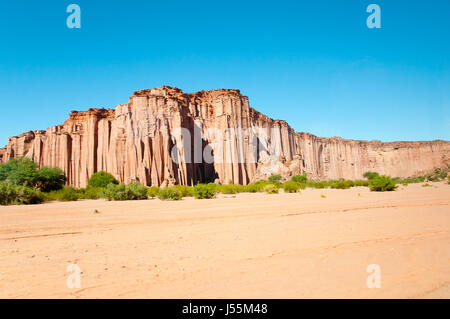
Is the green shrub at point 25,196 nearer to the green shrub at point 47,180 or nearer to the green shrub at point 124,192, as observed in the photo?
the green shrub at point 124,192

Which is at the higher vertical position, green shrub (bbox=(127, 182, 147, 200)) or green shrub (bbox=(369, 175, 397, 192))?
green shrub (bbox=(127, 182, 147, 200))

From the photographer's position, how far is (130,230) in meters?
8.38

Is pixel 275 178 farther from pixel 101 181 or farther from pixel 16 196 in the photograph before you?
pixel 16 196

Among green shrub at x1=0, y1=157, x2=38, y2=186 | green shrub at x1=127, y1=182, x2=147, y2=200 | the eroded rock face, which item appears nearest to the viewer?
green shrub at x1=127, y1=182, x2=147, y2=200

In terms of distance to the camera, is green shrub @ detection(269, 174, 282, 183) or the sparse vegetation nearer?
the sparse vegetation

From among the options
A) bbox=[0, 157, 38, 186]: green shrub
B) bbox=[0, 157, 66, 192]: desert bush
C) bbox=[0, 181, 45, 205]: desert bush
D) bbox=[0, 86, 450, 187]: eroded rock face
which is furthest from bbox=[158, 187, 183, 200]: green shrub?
bbox=[0, 86, 450, 187]: eroded rock face

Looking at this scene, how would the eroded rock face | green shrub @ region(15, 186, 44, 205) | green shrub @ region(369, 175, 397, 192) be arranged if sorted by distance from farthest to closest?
the eroded rock face → green shrub @ region(369, 175, 397, 192) → green shrub @ region(15, 186, 44, 205)

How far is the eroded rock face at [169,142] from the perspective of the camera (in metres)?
50.3

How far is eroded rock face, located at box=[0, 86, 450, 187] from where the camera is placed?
50.3m

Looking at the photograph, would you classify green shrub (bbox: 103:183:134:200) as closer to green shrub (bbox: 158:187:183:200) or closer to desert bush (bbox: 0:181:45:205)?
green shrub (bbox: 158:187:183:200)

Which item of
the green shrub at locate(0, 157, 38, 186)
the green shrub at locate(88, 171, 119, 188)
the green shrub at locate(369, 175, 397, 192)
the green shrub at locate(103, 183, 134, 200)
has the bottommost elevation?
the green shrub at locate(369, 175, 397, 192)

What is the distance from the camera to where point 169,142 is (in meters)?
51.6
